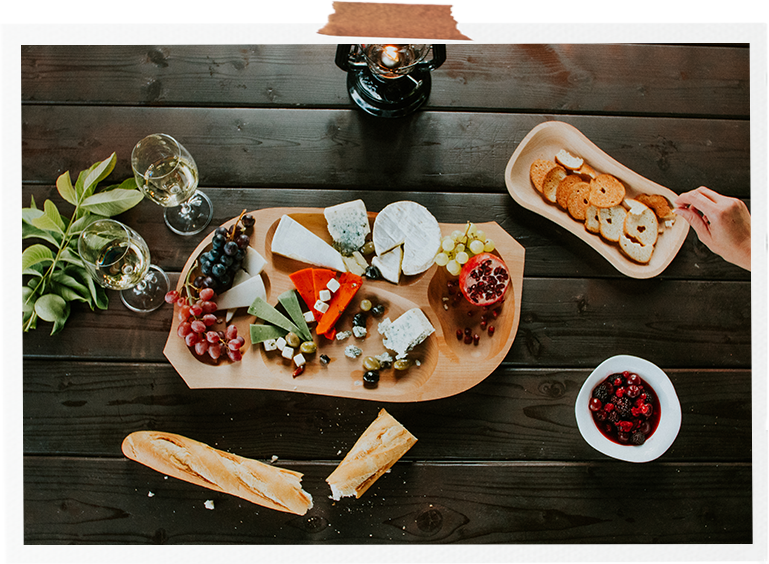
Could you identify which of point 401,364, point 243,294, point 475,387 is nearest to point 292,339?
point 243,294

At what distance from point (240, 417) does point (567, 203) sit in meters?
1.10

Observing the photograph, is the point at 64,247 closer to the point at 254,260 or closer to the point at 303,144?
the point at 254,260

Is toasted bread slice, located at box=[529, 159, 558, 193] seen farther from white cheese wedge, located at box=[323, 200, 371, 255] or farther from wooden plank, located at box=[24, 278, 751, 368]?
white cheese wedge, located at box=[323, 200, 371, 255]

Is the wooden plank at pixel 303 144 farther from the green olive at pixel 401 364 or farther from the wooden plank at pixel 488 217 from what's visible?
the green olive at pixel 401 364

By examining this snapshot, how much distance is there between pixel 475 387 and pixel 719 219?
0.81m

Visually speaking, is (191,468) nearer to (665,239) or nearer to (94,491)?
→ (94,491)

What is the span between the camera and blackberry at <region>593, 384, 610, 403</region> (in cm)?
127

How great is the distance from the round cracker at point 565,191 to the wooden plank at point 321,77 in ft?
0.73

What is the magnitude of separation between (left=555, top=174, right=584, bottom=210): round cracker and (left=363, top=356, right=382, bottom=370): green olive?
68 cm

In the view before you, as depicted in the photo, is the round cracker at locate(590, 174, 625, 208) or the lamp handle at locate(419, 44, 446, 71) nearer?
the lamp handle at locate(419, 44, 446, 71)

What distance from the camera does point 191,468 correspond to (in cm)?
131

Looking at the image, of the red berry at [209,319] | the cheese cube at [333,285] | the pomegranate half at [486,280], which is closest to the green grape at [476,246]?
the pomegranate half at [486,280]

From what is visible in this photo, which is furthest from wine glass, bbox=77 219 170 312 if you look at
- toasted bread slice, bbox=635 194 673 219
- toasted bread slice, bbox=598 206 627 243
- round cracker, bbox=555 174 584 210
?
toasted bread slice, bbox=635 194 673 219

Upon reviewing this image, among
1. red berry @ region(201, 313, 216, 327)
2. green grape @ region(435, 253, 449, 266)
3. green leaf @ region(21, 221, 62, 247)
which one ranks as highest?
green grape @ region(435, 253, 449, 266)
